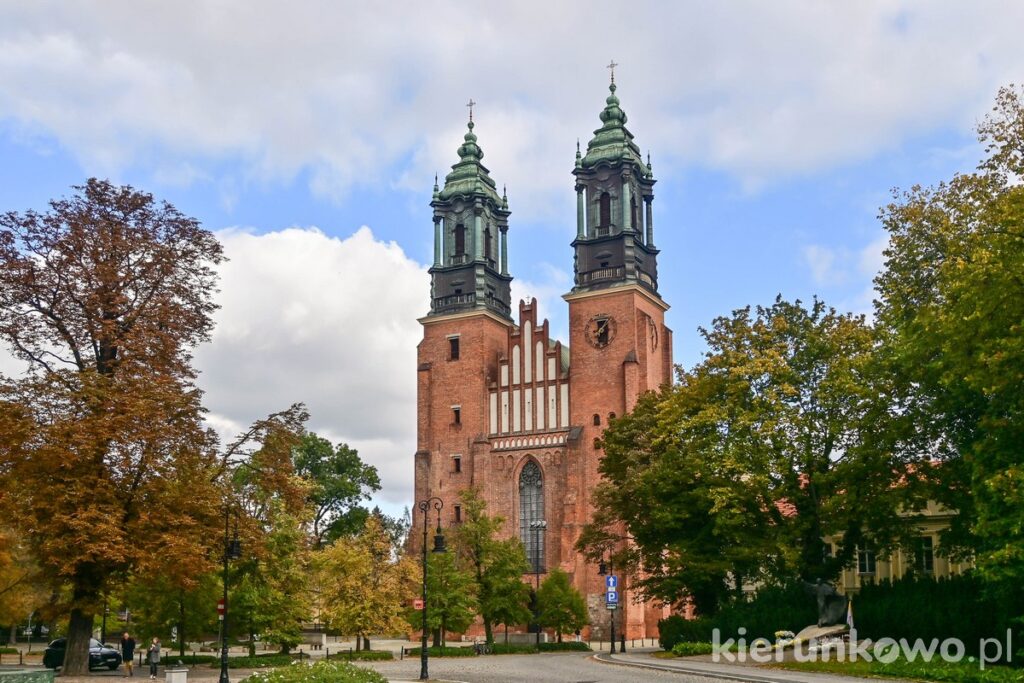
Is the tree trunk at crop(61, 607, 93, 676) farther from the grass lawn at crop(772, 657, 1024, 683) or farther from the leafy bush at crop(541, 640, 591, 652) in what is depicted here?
the leafy bush at crop(541, 640, 591, 652)

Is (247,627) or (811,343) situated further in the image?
(247,627)

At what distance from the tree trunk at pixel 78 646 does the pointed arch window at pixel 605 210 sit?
4190 centimetres

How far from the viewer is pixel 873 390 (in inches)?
1230

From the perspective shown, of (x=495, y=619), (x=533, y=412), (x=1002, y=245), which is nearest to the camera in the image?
(x=1002, y=245)

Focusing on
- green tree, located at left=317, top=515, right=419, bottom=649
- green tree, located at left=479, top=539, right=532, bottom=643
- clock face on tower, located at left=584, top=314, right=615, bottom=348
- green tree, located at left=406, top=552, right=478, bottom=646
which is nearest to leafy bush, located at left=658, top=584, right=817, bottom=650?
green tree, located at left=406, top=552, right=478, bottom=646

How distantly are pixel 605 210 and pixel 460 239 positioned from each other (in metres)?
10.2

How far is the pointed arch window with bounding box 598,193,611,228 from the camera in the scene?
65.2 meters

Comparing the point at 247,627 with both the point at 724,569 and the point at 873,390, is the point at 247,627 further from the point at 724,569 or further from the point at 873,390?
the point at 873,390

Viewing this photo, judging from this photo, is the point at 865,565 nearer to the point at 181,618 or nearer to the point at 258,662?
the point at 258,662

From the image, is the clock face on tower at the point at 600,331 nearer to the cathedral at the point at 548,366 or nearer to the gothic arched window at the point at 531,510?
the cathedral at the point at 548,366

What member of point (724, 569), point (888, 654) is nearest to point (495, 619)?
point (724, 569)

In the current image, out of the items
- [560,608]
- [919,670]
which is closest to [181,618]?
[560,608]

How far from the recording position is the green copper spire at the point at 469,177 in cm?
7050

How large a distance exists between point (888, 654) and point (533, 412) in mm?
37926
